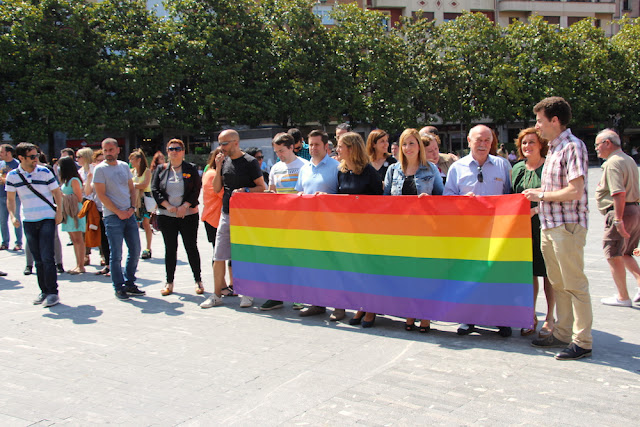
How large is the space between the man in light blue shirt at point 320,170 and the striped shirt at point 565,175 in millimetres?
2345

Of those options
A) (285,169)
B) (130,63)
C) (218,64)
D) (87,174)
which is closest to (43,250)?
(285,169)

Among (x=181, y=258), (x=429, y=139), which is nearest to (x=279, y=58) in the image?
(x=181, y=258)

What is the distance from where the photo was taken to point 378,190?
633 cm

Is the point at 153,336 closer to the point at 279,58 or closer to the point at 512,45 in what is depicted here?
the point at 279,58

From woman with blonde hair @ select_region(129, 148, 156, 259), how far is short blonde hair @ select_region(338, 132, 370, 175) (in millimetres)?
5289

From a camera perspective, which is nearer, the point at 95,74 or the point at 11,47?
the point at 11,47

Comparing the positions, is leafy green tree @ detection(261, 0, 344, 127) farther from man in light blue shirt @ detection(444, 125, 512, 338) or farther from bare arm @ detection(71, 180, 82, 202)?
man in light blue shirt @ detection(444, 125, 512, 338)

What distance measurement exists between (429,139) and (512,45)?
130 feet

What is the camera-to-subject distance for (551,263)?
5.08 meters

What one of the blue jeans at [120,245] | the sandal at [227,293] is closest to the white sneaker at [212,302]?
the sandal at [227,293]

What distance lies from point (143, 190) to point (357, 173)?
5.79 meters

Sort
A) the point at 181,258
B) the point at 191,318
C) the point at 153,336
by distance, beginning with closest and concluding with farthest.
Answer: the point at 153,336
the point at 191,318
the point at 181,258

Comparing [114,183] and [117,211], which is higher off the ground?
[114,183]

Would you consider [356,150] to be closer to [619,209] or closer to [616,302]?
[619,209]
